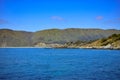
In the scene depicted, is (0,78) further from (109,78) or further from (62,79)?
(109,78)

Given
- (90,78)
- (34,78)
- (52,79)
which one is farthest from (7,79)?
(90,78)

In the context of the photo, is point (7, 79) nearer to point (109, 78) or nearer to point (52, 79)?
point (52, 79)

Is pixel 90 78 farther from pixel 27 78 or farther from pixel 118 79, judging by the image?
pixel 27 78

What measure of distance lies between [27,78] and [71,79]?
7582mm

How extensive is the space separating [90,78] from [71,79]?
12.0 feet

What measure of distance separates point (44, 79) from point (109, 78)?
444 inches

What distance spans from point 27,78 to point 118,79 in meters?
15.5

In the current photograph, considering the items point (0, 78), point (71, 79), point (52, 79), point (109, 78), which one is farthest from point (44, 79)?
point (109, 78)

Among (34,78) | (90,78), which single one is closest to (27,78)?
(34,78)

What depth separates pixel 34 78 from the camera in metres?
43.6

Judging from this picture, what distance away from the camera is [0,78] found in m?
43.1

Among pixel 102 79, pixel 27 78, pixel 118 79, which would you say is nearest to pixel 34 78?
pixel 27 78

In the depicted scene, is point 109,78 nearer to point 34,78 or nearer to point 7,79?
point 34,78

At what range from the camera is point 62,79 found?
139 feet
